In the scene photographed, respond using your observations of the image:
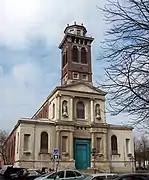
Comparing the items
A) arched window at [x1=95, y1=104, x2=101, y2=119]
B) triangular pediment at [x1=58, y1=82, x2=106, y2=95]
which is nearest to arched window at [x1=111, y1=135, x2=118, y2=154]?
arched window at [x1=95, y1=104, x2=101, y2=119]

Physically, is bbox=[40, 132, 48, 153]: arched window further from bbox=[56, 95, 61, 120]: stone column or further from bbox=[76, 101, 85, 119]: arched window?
bbox=[76, 101, 85, 119]: arched window

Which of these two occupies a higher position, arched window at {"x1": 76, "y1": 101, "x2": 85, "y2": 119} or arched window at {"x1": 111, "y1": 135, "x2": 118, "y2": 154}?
arched window at {"x1": 76, "y1": 101, "x2": 85, "y2": 119}

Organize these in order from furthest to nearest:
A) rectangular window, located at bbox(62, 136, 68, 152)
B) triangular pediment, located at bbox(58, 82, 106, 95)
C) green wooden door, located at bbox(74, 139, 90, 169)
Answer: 1. triangular pediment, located at bbox(58, 82, 106, 95)
2. green wooden door, located at bbox(74, 139, 90, 169)
3. rectangular window, located at bbox(62, 136, 68, 152)

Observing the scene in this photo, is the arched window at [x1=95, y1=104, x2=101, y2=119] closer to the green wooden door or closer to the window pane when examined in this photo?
the window pane

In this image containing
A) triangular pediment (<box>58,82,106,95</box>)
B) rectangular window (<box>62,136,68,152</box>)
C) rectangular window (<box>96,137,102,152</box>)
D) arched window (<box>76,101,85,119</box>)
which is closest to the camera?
rectangular window (<box>62,136,68,152</box>)

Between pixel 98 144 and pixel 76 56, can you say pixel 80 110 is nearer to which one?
pixel 98 144

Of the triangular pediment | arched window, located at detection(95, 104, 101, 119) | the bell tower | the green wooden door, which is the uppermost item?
the bell tower

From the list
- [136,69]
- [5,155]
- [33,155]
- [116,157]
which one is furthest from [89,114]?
[136,69]

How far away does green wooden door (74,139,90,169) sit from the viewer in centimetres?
4781

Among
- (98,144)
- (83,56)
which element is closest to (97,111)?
(98,144)

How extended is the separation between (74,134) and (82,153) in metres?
3.43

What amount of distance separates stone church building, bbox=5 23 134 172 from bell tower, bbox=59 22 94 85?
0.87 ft

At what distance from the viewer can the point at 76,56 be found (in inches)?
2258

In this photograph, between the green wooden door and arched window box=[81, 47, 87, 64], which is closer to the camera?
the green wooden door
